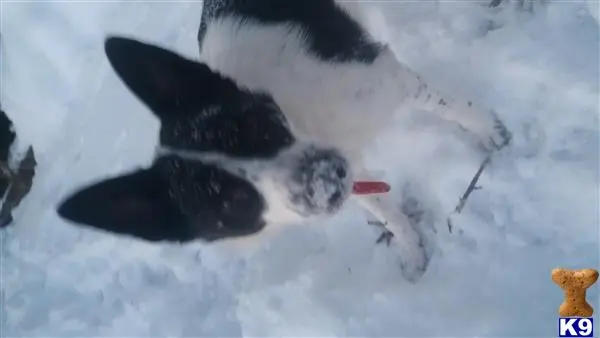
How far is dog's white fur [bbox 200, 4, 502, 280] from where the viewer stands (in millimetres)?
1120

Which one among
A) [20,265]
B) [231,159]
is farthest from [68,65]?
[231,159]

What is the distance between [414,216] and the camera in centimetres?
124

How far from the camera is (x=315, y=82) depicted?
114 cm

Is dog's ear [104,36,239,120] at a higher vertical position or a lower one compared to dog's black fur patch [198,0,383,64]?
lower

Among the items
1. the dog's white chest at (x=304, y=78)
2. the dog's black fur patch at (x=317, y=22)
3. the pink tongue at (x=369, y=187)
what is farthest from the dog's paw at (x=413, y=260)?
the dog's black fur patch at (x=317, y=22)

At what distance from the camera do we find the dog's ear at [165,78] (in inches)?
39.6

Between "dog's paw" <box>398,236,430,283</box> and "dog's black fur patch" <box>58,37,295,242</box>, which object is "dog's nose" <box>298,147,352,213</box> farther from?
"dog's paw" <box>398,236,430,283</box>

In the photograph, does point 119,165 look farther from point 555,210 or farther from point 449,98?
point 555,210

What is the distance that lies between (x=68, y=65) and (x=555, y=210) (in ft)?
3.15

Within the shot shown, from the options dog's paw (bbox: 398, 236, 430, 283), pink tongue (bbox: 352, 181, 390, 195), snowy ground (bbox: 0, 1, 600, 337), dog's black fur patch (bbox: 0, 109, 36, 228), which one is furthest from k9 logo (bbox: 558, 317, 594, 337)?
dog's black fur patch (bbox: 0, 109, 36, 228)

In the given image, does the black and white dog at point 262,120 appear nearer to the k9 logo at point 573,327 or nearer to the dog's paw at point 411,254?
the dog's paw at point 411,254

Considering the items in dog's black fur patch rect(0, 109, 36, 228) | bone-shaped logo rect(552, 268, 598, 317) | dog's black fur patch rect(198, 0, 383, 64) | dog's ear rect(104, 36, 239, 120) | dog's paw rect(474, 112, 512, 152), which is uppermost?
dog's black fur patch rect(198, 0, 383, 64)

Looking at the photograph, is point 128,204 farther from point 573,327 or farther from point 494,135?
point 573,327

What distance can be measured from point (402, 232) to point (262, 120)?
365 mm
